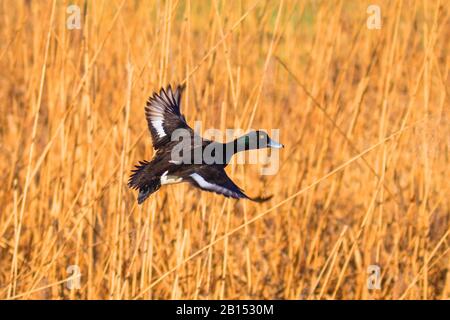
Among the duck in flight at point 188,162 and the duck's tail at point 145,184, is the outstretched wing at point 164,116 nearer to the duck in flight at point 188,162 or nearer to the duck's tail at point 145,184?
the duck in flight at point 188,162

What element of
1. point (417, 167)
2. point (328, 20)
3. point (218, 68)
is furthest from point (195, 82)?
point (417, 167)

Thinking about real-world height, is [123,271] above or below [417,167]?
below

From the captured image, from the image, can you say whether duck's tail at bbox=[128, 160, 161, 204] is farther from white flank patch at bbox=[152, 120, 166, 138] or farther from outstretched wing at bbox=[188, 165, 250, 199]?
white flank patch at bbox=[152, 120, 166, 138]

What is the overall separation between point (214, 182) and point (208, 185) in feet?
0.13

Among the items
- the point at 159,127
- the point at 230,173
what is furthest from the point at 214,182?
the point at 230,173

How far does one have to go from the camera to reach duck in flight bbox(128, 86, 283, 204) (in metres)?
1.59

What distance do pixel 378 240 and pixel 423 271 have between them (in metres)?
0.21

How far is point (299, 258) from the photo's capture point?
8.16ft

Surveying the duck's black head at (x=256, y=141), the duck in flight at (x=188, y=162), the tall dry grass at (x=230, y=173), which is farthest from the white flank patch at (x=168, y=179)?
the tall dry grass at (x=230, y=173)

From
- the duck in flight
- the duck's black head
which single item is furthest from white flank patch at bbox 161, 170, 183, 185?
the duck's black head

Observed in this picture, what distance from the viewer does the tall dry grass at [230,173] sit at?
2.16 m

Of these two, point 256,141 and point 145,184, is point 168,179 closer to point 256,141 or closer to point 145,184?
point 145,184

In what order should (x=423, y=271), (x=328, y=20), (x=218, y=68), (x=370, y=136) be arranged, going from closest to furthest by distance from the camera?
(x=423, y=271) → (x=218, y=68) → (x=328, y=20) → (x=370, y=136)

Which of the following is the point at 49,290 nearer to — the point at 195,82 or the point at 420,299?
the point at 195,82
